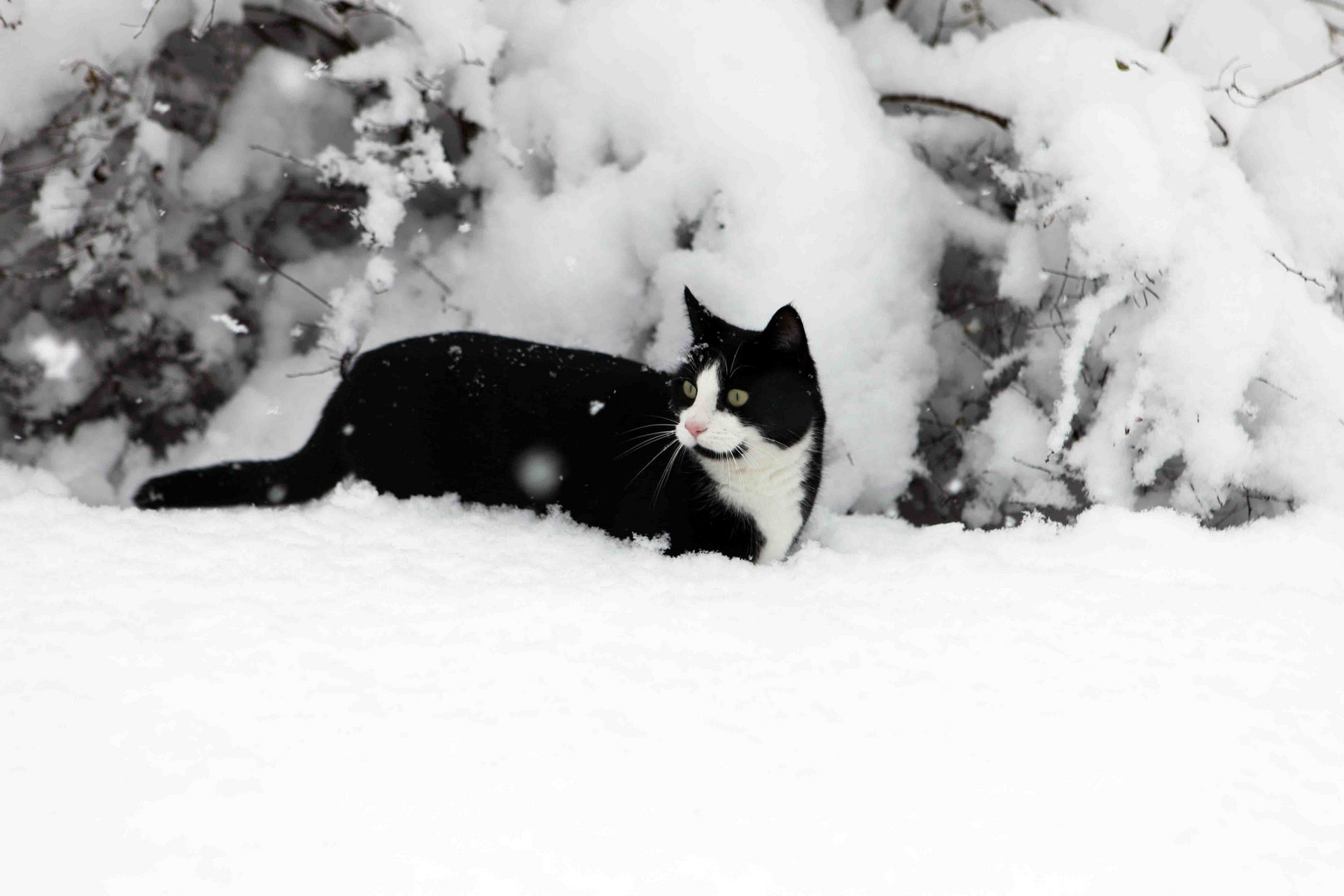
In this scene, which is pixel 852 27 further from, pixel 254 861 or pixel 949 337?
pixel 254 861

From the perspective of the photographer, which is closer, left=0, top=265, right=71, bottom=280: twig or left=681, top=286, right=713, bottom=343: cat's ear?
left=681, top=286, right=713, bottom=343: cat's ear

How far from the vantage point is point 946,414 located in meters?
3.04

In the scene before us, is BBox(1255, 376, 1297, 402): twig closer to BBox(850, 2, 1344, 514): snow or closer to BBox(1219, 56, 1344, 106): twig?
BBox(850, 2, 1344, 514): snow

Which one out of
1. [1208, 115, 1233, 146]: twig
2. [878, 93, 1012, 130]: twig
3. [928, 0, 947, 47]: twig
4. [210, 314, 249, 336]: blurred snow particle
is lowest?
[210, 314, 249, 336]: blurred snow particle

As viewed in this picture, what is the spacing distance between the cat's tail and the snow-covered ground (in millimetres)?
426

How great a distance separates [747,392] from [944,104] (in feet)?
4.48

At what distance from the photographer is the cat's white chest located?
7.04 feet

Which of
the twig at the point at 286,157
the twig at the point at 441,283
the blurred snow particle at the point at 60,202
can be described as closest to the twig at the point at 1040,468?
the twig at the point at 441,283

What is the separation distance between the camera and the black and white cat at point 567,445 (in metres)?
2.15

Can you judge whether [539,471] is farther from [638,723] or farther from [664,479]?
[638,723]

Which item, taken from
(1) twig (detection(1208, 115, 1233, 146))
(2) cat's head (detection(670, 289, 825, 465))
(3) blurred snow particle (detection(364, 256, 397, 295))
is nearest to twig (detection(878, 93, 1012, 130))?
(1) twig (detection(1208, 115, 1233, 146))

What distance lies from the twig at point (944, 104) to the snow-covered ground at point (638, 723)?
145 cm

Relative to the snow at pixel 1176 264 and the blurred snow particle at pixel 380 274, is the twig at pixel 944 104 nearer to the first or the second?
the snow at pixel 1176 264

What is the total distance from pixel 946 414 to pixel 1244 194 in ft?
3.48
